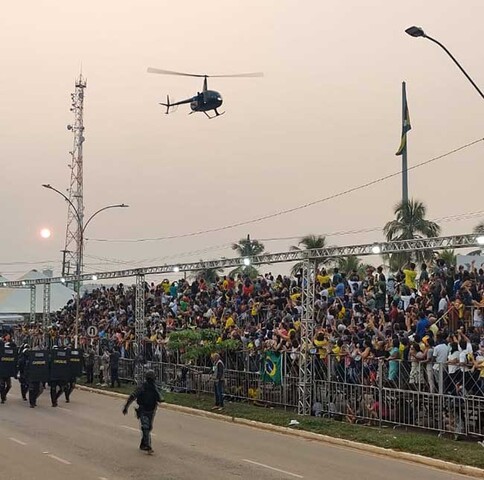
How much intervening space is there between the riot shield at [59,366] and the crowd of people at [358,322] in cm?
409

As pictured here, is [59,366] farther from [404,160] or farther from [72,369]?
[404,160]

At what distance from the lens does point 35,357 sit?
2436 centimetres

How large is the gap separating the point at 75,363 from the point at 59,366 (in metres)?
0.96

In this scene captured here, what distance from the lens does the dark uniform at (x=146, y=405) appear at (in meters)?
14.9

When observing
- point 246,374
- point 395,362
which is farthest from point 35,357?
point 395,362

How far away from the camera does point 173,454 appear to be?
1491 cm

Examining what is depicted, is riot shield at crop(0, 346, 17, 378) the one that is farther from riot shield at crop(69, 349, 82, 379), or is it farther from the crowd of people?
the crowd of people

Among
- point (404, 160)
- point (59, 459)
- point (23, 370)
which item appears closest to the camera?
point (59, 459)

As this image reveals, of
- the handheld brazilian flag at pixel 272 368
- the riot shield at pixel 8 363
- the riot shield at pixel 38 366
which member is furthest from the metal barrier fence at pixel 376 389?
the riot shield at pixel 8 363

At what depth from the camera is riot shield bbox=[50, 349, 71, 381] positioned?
80.1ft

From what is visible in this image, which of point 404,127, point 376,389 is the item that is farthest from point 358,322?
point 404,127

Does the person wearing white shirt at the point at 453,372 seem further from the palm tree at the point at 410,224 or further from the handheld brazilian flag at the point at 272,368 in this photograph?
the palm tree at the point at 410,224

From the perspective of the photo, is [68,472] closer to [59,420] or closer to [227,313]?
[59,420]

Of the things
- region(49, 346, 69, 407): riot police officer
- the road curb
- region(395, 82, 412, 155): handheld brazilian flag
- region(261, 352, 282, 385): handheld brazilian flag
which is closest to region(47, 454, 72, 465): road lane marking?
the road curb
